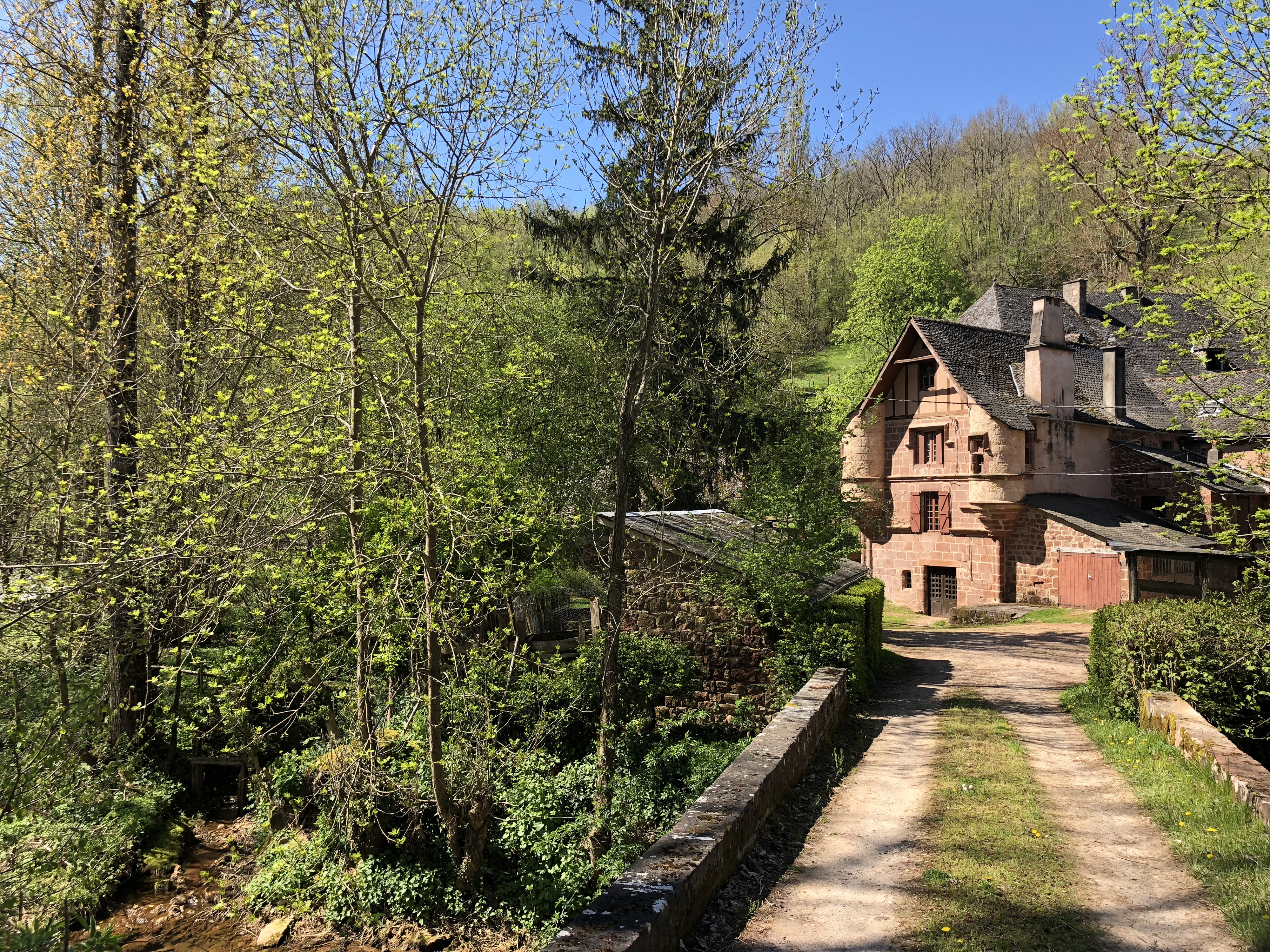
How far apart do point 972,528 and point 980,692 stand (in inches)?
574

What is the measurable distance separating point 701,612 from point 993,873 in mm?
7524

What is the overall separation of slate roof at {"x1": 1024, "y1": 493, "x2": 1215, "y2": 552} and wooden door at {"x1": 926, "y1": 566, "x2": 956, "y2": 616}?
382 cm

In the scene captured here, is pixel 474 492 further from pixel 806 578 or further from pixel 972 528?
pixel 972 528

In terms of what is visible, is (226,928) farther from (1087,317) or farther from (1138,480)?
(1087,317)

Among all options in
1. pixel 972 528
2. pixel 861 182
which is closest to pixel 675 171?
pixel 972 528

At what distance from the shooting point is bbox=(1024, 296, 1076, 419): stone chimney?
26250 mm

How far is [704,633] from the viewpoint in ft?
42.1

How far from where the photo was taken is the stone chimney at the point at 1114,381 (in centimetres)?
2777

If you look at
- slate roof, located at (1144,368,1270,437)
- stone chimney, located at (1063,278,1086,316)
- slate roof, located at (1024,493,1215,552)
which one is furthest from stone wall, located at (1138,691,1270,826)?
stone chimney, located at (1063,278,1086,316)

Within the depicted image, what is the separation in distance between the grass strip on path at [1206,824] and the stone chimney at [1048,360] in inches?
765

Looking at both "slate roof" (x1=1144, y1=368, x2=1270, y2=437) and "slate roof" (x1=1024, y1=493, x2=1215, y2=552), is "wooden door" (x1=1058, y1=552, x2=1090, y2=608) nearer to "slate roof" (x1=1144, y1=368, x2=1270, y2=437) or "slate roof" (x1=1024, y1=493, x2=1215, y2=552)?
"slate roof" (x1=1024, y1=493, x2=1215, y2=552)

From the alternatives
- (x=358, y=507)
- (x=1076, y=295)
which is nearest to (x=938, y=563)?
(x=1076, y=295)

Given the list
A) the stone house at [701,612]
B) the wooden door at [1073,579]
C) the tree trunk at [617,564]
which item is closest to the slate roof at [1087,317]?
the wooden door at [1073,579]

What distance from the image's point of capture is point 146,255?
10148 mm
